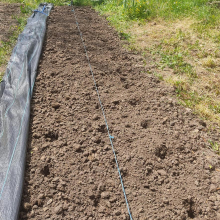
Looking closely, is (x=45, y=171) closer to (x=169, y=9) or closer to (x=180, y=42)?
(x=180, y=42)

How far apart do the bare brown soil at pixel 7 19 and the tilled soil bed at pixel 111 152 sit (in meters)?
1.95

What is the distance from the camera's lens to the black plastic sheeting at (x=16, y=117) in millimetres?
1725

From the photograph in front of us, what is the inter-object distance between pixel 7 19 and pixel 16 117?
4.31m

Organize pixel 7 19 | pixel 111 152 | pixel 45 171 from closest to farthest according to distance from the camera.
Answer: pixel 45 171
pixel 111 152
pixel 7 19

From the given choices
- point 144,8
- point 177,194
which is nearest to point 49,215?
point 177,194

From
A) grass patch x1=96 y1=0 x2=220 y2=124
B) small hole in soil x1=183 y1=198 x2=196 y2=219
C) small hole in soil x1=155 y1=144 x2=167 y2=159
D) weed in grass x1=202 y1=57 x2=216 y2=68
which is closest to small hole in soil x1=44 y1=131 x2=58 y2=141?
small hole in soil x1=155 y1=144 x2=167 y2=159

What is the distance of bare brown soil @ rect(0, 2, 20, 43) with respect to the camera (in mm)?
4675

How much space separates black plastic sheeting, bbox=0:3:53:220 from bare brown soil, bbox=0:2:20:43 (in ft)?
2.94

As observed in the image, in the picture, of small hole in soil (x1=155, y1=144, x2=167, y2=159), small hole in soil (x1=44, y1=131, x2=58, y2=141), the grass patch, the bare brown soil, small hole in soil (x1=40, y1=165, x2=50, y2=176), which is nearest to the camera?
small hole in soil (x1=40, y1=165, x2=50, y2=176)

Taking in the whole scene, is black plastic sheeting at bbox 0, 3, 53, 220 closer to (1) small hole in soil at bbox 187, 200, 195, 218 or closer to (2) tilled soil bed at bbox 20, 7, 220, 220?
(2) tilled soil bed at bbox 20, 7, 220, 220

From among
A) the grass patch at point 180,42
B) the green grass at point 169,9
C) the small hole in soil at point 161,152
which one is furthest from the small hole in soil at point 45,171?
the green grass at point 169,9

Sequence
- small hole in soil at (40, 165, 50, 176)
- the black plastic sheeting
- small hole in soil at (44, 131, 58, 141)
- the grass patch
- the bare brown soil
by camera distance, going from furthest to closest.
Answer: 1. the bare brown soil
2. the grass patch
3. small hole in soil at (44, 131, 58, 141)
4. small hole in soil at (40, 165, 50, 176)
5. the black plastic sheeting

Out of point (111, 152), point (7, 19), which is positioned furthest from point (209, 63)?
point (7, 19)

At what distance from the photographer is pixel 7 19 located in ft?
18.1
